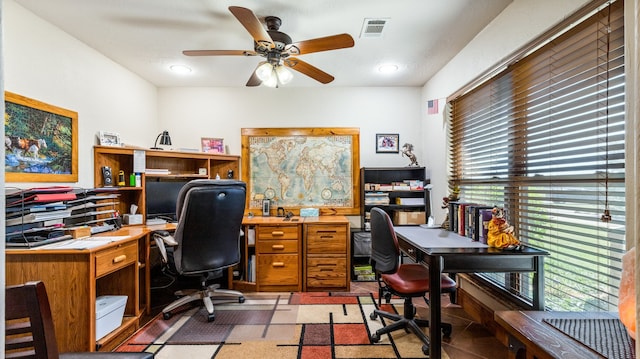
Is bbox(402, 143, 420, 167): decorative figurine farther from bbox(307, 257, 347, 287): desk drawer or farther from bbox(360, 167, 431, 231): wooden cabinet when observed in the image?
bbox(307, 257, 347, 287): desk drawer

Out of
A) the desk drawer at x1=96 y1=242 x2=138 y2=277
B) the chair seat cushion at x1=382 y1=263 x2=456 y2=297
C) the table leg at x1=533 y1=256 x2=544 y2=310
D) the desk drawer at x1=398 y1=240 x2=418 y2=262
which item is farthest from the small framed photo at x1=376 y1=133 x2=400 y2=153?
the desk drawer at x1=96 y1=242 x2=138 y2=277

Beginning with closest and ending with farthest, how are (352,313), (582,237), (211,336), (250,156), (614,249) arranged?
(614,249)
(582,237)
(211,336)
(352,313)
(250,156)

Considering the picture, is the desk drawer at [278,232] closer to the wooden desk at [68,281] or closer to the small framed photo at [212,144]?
the small framed photo at [212,144]

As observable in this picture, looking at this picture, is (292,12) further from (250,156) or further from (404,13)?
(250,156)

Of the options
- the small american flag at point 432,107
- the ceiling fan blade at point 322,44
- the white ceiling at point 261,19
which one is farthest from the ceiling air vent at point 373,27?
the small american flag at point 432,107

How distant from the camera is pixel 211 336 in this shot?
217 cm

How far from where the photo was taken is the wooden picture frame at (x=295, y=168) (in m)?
3.58

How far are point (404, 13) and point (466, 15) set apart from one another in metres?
0.46

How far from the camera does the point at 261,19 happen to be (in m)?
2.10

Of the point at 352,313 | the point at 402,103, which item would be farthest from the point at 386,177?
the point at 352,313

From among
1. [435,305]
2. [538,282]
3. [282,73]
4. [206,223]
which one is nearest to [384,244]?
[435,305]

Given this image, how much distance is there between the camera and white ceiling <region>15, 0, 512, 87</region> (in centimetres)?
196

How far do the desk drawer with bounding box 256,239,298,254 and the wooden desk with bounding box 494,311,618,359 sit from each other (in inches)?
81.7

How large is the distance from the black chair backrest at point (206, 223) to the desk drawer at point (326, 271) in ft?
2.90
